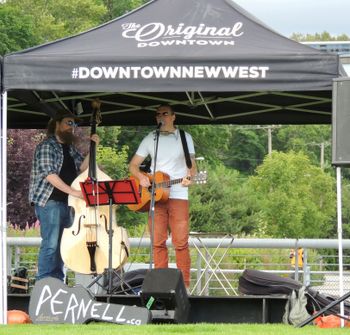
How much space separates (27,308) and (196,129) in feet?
106

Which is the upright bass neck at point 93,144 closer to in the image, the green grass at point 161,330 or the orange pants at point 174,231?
the orange pants at point 174,231

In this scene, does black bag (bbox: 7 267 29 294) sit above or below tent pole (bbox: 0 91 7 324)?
below

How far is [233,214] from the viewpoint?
168ft

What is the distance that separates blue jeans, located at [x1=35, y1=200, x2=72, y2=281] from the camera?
36.0 ft

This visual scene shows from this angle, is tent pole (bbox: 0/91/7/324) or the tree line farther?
the tree line

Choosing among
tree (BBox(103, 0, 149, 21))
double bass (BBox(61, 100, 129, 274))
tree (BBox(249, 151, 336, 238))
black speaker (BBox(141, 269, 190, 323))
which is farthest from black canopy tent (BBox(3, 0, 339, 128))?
tree (BBox(249, 151, 336, 238))

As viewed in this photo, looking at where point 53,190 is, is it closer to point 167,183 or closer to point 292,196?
point 167,183

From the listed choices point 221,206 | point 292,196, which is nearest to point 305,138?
point 292,196

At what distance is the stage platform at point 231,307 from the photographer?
10.2 meters

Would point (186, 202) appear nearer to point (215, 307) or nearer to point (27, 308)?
point (215, 307)

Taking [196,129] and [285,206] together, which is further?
[285,206]

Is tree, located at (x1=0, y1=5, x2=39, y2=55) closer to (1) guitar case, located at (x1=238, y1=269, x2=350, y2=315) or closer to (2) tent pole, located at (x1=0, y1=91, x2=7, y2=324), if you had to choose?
(1) guitar case, located at (x1=238, y1=269, x2=350, y2=315)

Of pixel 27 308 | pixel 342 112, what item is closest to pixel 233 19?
pixel 342 112

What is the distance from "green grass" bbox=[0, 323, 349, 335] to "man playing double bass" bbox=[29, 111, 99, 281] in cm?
170
